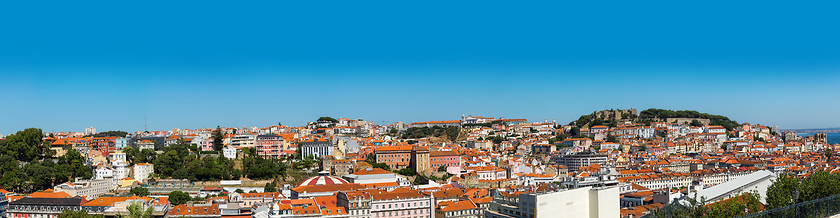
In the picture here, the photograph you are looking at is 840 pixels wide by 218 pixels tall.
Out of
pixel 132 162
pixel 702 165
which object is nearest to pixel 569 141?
pixel 702 165

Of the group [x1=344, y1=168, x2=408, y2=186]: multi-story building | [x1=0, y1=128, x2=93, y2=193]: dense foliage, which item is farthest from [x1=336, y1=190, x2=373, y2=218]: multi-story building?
[x1=0, y1=128, x2=93, y2=193]: dense foliage

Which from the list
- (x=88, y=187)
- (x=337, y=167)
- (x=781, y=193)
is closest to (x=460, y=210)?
(x=781, y=193)

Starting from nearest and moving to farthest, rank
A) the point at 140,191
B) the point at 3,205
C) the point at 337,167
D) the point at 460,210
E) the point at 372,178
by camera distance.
Answer: the point at 460,210 < the point at 3,205 < the point at 140,191 < the point at 372,178 < the point at 337,167

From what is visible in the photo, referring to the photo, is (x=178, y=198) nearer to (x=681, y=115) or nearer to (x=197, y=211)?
(x=197, y=211)

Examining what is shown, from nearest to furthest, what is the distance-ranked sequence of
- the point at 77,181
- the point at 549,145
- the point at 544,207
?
the point at 544,207
the point at 77,181
the point at 549,145

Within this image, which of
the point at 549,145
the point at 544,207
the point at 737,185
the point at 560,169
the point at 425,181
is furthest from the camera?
the point at 549,145

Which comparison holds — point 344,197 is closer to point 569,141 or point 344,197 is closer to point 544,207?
point 544,207

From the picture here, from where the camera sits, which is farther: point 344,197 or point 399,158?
point 399,158
